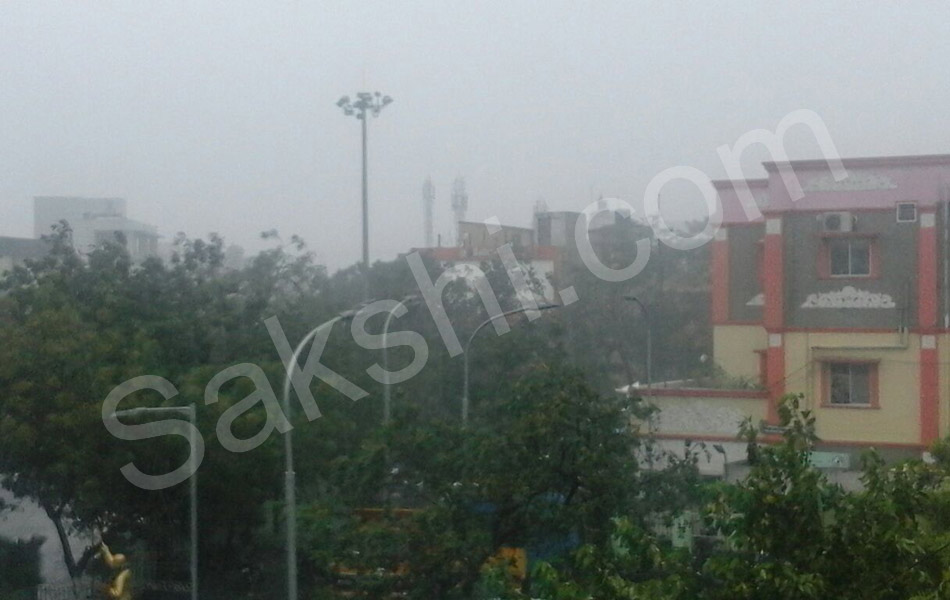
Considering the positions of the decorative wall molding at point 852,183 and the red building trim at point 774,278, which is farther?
the red building trim at point 774,278

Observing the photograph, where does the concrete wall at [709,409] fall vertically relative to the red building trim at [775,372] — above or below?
below

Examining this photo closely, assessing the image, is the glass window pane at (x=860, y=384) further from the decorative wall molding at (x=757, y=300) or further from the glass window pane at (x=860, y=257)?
the decorative wall molding at (x=757, y=300)

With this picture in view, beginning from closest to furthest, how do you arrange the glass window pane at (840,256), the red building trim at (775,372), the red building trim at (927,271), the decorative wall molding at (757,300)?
the red building trim at (927,271)
the glass window pane at (840,256)
the red building trim at (775,372)
the decorative wall molding at (757,300)

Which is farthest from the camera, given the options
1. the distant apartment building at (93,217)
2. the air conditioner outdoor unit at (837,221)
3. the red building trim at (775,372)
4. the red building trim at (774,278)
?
the distant apartment building at (93,217)

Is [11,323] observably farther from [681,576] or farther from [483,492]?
[681,576]

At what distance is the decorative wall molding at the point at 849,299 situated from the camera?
17.7m

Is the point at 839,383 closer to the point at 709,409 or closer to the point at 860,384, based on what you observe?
the point at 860,384

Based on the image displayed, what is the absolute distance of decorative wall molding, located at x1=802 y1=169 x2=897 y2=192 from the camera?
57.0 ft

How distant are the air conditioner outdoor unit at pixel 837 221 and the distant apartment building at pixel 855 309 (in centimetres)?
2

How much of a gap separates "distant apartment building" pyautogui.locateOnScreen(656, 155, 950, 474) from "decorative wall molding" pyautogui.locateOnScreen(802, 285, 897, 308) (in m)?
0.02

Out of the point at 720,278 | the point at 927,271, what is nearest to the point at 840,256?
the point at 927,271

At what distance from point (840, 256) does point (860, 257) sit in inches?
11.9

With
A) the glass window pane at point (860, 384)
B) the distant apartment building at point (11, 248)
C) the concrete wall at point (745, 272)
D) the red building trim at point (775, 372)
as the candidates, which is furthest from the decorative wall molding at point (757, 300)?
the distant apartment building at point (11, 248)

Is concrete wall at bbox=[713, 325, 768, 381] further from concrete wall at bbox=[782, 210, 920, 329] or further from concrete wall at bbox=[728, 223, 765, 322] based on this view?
concrete wall at bbox=[782, 210, 920, 329]
